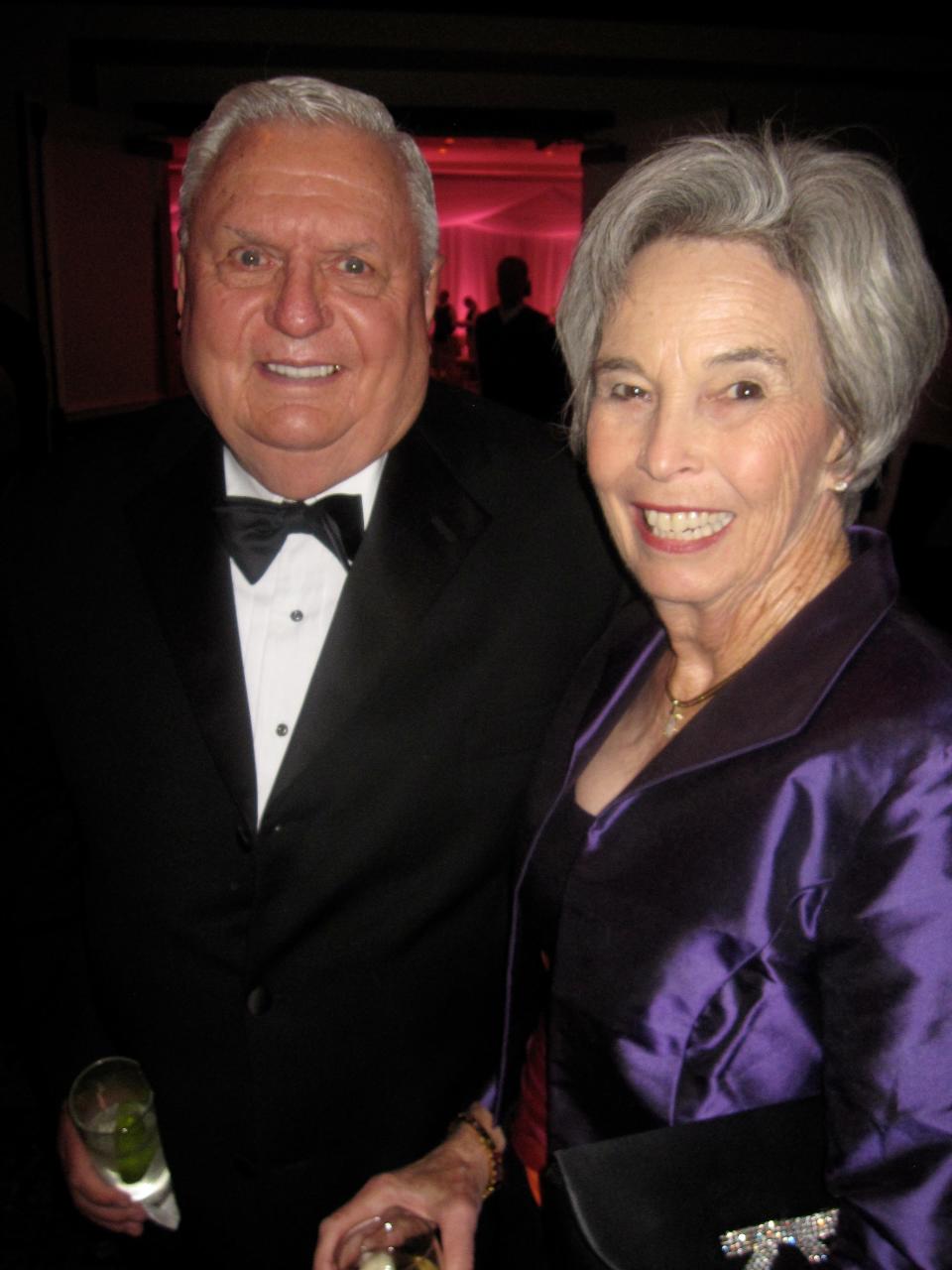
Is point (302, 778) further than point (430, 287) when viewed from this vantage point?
No

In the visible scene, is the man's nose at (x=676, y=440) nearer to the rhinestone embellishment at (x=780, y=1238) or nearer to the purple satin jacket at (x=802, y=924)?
the purple satin jacket at (x=802, y=924)

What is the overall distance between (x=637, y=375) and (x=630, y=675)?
49 cm

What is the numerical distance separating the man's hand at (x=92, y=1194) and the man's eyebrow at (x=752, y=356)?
4.89 feet

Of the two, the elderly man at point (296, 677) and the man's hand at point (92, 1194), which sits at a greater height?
the elderly man at point (296, 677)

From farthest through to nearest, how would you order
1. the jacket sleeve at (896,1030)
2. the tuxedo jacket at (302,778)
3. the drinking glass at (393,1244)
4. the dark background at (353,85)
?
the dark background at (353,85)
the tuxedo jacket at (302,778)
the drinking glass at (393,1244)
the jacket sleeve at (896,1030)

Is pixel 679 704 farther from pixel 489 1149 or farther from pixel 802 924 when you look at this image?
pixel 489 1149

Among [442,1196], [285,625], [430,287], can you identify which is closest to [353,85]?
[430,287]

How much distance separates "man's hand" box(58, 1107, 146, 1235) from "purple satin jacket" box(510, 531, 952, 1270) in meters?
0.72

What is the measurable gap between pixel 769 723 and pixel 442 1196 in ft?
2.92

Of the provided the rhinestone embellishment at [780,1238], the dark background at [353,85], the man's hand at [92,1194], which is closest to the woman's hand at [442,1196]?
the man's hand at [92,1194]

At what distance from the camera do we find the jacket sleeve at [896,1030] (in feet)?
2.97

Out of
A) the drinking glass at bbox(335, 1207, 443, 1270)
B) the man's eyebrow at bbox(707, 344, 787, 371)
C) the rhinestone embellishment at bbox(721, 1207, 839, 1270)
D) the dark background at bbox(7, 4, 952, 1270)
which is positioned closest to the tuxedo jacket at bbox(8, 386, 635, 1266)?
the drinking glass at bbox(335, 1207, 443, 1270)

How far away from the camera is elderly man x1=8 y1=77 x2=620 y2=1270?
1.30 metres

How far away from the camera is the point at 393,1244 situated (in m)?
1.10
